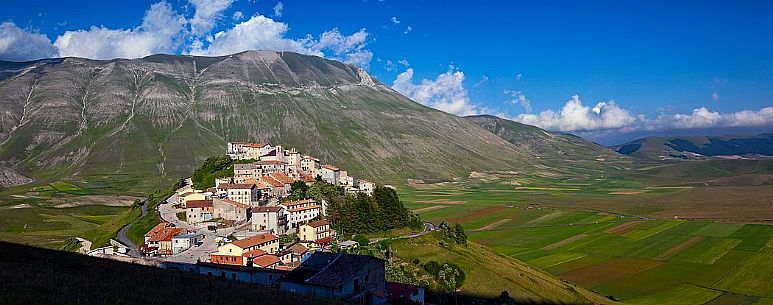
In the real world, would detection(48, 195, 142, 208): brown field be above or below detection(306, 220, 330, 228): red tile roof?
above

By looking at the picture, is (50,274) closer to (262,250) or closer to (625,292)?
(262,250)

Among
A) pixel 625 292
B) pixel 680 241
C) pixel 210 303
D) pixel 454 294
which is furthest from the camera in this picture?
pixel 680 241

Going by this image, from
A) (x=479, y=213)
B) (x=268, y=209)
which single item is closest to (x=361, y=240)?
(x=268, y=209)

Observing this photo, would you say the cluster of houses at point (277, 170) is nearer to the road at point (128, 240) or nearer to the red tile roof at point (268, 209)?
the red tile roof at point (268, 209)

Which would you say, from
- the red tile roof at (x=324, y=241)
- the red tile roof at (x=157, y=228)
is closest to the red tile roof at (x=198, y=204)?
the red tile roof at (x=157, y=228)

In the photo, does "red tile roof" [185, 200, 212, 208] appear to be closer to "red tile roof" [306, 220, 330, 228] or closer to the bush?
"red tile roof" [306, 220, 330, 228]

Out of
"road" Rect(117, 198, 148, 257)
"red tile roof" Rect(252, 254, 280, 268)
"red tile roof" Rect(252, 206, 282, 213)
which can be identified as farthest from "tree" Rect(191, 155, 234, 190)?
"red tile roof" Rect(252, 254, 280, 268)

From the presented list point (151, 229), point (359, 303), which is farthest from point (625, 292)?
point (151, 229)
